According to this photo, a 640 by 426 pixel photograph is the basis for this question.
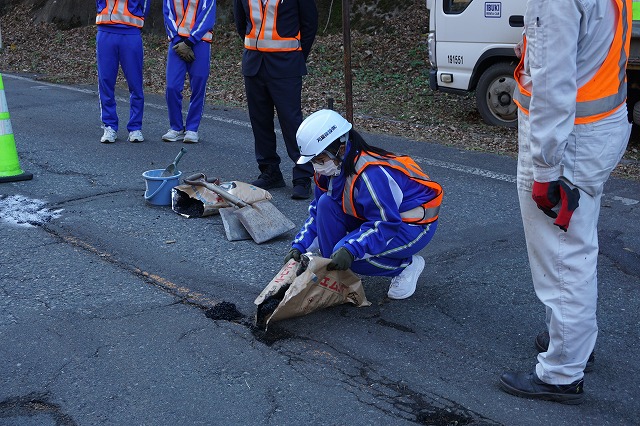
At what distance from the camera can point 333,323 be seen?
14.0 ft

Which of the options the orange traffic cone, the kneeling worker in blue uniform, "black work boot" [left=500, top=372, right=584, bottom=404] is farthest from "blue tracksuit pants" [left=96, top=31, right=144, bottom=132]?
"black work boot" [left=500, top=372, right=584, bottom=404]

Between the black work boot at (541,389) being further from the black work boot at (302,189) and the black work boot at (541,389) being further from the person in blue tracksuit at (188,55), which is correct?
the person in blue tracksuit at (188,55)

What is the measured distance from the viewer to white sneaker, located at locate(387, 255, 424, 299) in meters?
4.55

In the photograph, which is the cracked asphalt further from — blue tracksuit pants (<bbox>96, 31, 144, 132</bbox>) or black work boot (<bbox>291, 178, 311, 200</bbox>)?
blue tracksuit pants (<bbox>96, 31, 144, 132</bbox>)

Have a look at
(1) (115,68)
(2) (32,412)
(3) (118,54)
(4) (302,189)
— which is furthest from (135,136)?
(2) (32,412)

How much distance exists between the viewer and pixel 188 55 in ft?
28.3

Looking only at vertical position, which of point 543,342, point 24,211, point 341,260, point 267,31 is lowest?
point 543,342

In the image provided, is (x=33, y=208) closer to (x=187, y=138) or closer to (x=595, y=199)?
(x=187, y=138)

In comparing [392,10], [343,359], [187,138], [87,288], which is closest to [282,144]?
[187,138]

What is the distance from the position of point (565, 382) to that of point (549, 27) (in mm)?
1442

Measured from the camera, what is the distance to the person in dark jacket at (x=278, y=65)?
6.66 meters

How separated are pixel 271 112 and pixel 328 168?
8.94 ft

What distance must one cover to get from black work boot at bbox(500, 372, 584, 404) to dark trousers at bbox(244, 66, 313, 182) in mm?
3329

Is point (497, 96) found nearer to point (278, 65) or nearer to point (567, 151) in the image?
point (278, 65)
